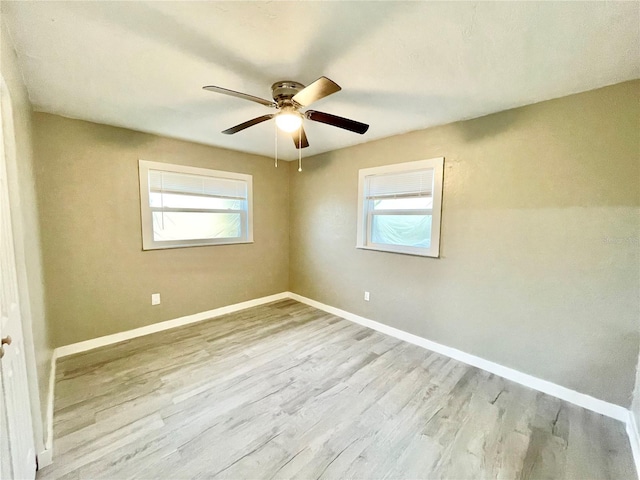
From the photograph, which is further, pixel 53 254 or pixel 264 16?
pixel 53 254

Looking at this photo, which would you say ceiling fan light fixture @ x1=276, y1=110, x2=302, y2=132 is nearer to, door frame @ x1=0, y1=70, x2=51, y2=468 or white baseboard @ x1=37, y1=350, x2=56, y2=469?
door frame @ x1=0, y1=70, x2=51, y2=468

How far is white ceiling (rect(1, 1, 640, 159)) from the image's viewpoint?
1.19 meters

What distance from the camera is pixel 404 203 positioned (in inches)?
117

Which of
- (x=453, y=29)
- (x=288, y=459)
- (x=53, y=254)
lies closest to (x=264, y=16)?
(x=453, y=29)

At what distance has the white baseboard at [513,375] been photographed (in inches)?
73.5

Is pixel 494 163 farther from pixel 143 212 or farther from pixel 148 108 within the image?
pixel 143 212

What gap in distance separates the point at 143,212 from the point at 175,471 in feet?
8.22

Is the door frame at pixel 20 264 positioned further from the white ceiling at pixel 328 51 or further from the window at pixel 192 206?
the window at pixel 192 206

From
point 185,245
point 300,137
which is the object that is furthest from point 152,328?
point 300,137

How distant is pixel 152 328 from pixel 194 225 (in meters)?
1.33

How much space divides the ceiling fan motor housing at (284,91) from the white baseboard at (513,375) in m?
2.66

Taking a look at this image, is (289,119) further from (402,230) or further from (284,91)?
(402,230)

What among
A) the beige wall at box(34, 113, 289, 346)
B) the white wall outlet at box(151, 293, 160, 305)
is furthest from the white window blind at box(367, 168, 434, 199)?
the white wall outlet at box(151, 293, 160, 305)

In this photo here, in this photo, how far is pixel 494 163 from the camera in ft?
7.52
